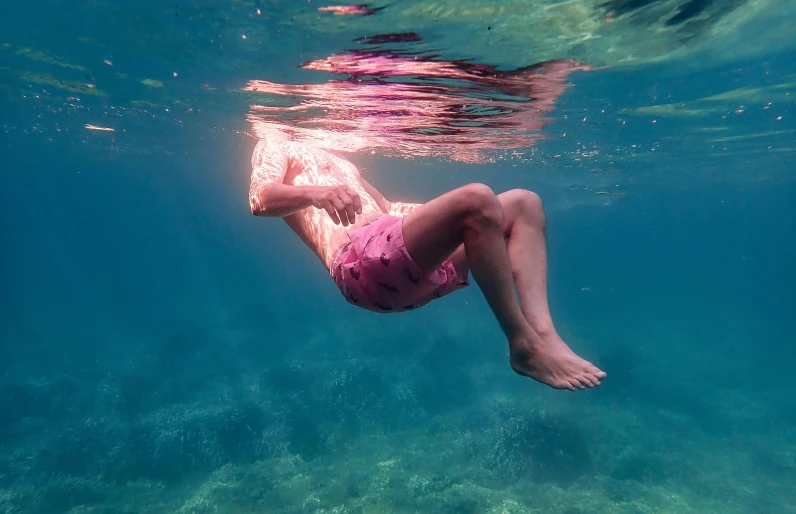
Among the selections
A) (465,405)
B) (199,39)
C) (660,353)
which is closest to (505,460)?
(465,405)

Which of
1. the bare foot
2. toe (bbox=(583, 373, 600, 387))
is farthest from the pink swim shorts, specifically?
toe (bbox=(583, 373, 600, 387))

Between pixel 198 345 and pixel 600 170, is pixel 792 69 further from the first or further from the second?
pixel 198 345

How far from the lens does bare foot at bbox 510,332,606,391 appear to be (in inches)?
153

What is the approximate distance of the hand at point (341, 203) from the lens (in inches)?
128

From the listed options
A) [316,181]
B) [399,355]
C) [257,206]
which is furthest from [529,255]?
[399,355]

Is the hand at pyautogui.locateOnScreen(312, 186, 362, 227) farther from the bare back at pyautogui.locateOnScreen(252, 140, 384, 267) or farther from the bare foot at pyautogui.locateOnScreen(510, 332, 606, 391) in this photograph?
the bare foot at pyautogui.locateOnScreen(510, 332, 606, 391)

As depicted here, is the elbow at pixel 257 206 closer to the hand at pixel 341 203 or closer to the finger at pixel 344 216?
the hand at pixel 341 203

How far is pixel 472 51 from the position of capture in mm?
8953

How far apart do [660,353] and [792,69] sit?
2413cm

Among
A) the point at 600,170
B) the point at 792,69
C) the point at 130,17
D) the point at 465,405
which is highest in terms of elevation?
the point at 130,17

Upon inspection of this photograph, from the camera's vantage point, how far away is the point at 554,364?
13.0ft

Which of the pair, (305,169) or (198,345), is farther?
(198,345)

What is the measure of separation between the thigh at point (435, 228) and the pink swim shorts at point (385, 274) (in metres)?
0.09

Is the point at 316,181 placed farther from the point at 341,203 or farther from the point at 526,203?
the point at 526,203
